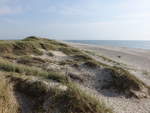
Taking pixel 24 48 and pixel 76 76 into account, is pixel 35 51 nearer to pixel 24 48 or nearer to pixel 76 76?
pixel 24 48

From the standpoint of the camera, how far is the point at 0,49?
14086mm

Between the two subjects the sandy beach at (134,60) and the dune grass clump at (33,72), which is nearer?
the dune grass clump at (33,72)

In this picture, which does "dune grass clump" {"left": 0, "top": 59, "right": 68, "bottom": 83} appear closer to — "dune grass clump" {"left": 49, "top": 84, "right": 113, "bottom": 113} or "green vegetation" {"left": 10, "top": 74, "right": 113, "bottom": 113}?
"green vegetation" {"left": 10, "top": 74, "right": 113, "bottom": 113}

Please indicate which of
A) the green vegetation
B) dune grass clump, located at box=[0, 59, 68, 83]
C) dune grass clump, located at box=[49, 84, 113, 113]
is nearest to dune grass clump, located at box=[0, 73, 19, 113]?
the green vegetation

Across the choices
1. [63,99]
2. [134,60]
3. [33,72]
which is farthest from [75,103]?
[134,60]

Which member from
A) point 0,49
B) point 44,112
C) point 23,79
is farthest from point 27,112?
point 0,49

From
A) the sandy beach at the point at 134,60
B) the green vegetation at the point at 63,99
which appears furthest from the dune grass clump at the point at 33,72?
the sandy beach at the point at 134,60

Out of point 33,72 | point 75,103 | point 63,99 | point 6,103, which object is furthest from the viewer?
point 33,72

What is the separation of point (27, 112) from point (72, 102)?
1.33 meters

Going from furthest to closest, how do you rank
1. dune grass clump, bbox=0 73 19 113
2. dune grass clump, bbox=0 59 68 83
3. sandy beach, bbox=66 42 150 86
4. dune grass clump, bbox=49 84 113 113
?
sandy beach, bbox=66 42 150 86 < dune grass clump, bbox=0 59 68 83 < dune grass clump, bbox=49 84 113 113 < dune grass clump, bbox=0 73 19 113

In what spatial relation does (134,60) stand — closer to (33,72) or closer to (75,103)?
(33,72)

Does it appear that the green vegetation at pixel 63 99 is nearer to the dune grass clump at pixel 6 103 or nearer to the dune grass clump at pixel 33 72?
the dune grass clump at pixel 6 103

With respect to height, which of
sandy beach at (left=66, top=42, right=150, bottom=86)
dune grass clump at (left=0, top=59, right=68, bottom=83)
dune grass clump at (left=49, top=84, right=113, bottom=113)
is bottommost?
sandy beach at (left=66, top=42, right=150, bottom=86)

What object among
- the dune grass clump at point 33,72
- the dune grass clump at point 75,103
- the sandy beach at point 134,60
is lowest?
the sandy beach at point 134,60
